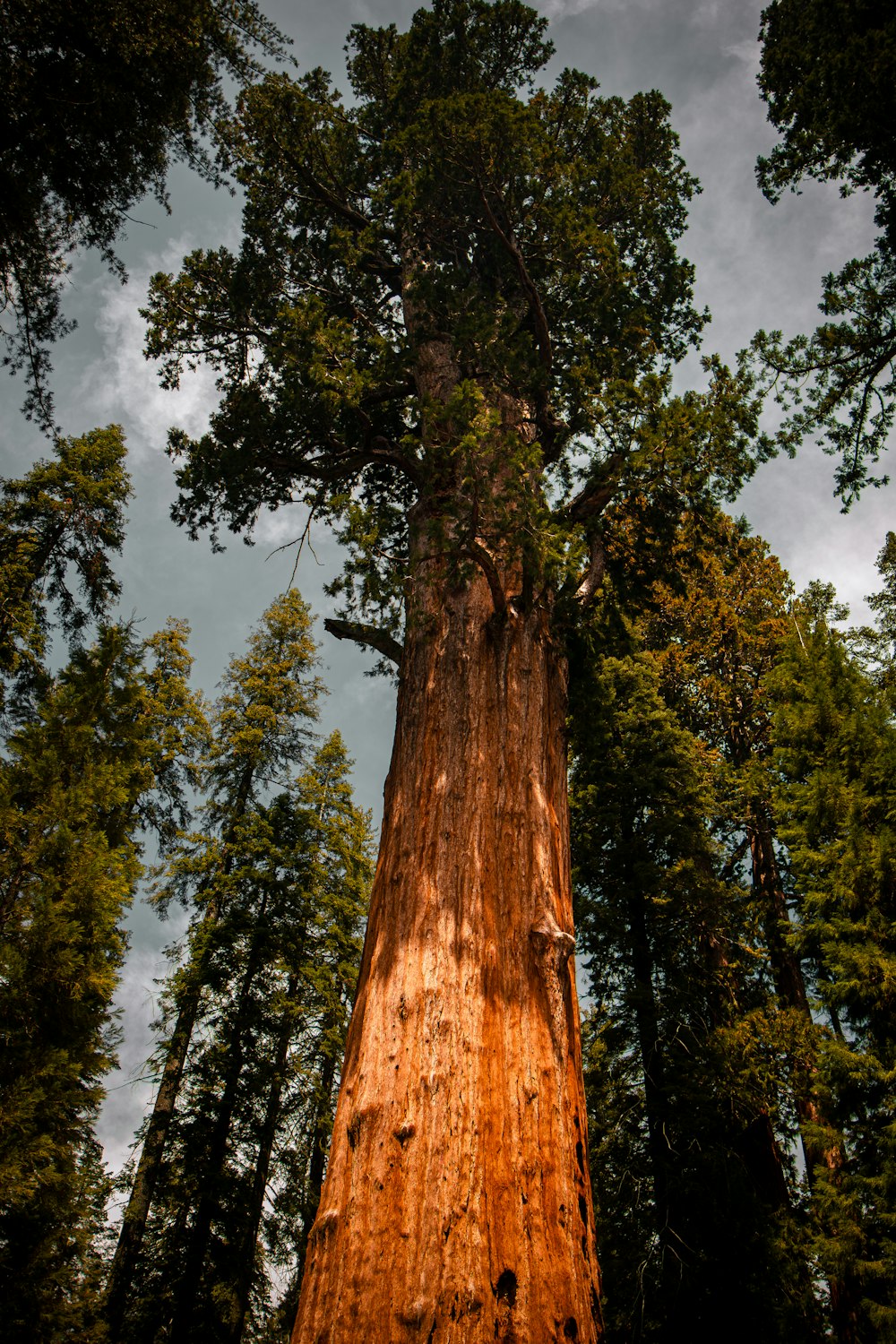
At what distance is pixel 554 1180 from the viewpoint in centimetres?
316

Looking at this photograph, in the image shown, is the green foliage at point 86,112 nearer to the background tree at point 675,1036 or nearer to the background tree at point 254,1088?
the background tree at point 675,1036

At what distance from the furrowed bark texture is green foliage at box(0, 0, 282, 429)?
4405 millimetres

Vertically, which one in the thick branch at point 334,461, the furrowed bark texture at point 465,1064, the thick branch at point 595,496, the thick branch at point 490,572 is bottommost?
the furrowed bark texture at point 465,1064

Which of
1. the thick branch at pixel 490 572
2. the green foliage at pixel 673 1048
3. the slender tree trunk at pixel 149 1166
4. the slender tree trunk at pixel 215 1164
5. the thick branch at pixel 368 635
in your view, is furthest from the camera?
the slender tree trunk at pixel 215 1164

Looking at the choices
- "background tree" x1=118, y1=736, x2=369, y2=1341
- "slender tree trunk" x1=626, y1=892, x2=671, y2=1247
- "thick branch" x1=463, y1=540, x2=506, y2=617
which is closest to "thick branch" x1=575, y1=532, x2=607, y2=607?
"thick branch" x1=463, y1=540, x2=506, y2=617

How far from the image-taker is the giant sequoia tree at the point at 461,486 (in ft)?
9.92

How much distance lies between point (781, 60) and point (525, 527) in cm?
658

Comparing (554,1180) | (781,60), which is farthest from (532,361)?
(554,1180)

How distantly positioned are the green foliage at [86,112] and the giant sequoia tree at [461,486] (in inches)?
68.4

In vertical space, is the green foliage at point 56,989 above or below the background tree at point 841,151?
below

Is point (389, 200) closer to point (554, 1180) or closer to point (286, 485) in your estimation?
point (286, 485)

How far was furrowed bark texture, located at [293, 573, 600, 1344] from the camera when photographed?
2.78 meters

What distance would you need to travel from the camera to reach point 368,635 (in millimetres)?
6000

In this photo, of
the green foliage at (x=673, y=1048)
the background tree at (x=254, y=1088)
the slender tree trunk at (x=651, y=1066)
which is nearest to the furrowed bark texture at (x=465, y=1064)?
the green foliage at (x=673, y=1048)
